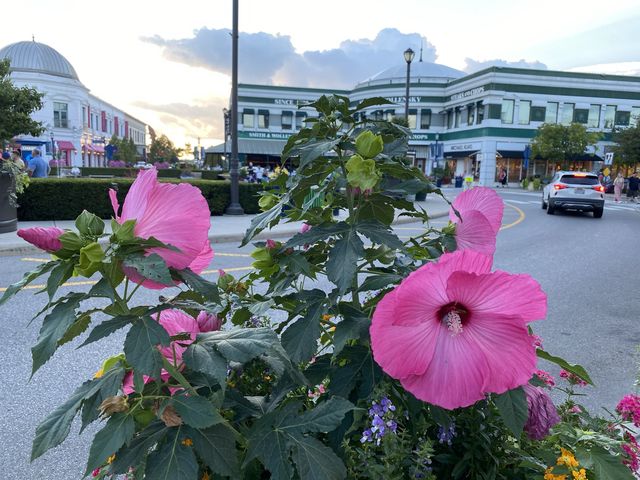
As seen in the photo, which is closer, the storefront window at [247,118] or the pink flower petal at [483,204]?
the pink flower petal at [483,204]

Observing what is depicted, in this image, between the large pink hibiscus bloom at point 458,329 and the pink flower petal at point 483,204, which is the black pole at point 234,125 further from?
the large pink hibiscus bloom at point 458,329

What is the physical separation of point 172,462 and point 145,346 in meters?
0.22

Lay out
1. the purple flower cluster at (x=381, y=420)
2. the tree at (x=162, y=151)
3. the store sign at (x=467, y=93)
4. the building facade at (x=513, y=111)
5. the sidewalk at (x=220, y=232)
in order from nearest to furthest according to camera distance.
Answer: the purple flower cluster at (x=381, y=420) → the sidewalk at (x=220, y=232) → the building facade at (x=513, y=111) → the store sign at (x=467, y=93) → the tree at (x=162, y=151)

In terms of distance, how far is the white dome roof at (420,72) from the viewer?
187ft

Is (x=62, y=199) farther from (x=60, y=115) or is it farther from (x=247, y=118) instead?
(x=60, y=115)

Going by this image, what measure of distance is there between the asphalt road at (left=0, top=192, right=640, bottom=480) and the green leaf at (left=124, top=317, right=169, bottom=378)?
31 cm

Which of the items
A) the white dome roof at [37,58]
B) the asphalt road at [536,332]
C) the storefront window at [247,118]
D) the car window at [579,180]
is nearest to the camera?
the asphalt road at [536,332]

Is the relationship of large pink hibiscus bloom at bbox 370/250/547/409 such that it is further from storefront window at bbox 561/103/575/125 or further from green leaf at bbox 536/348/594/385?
storefront window at bbox 561/103/575/125

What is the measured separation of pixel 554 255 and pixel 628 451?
9.26 m

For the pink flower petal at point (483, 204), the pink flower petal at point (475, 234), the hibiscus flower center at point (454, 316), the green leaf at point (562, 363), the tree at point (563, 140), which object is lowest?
the green leaf at point (562, 363)

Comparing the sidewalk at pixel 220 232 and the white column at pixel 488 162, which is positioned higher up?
the white column at pixel 488 162

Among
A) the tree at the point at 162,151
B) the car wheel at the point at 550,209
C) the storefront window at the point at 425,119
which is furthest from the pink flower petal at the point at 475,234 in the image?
the tree at the point at 162,151

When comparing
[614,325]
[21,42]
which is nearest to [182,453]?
[614,325]

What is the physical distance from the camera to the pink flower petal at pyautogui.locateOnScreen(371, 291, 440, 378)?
2.72 ft
